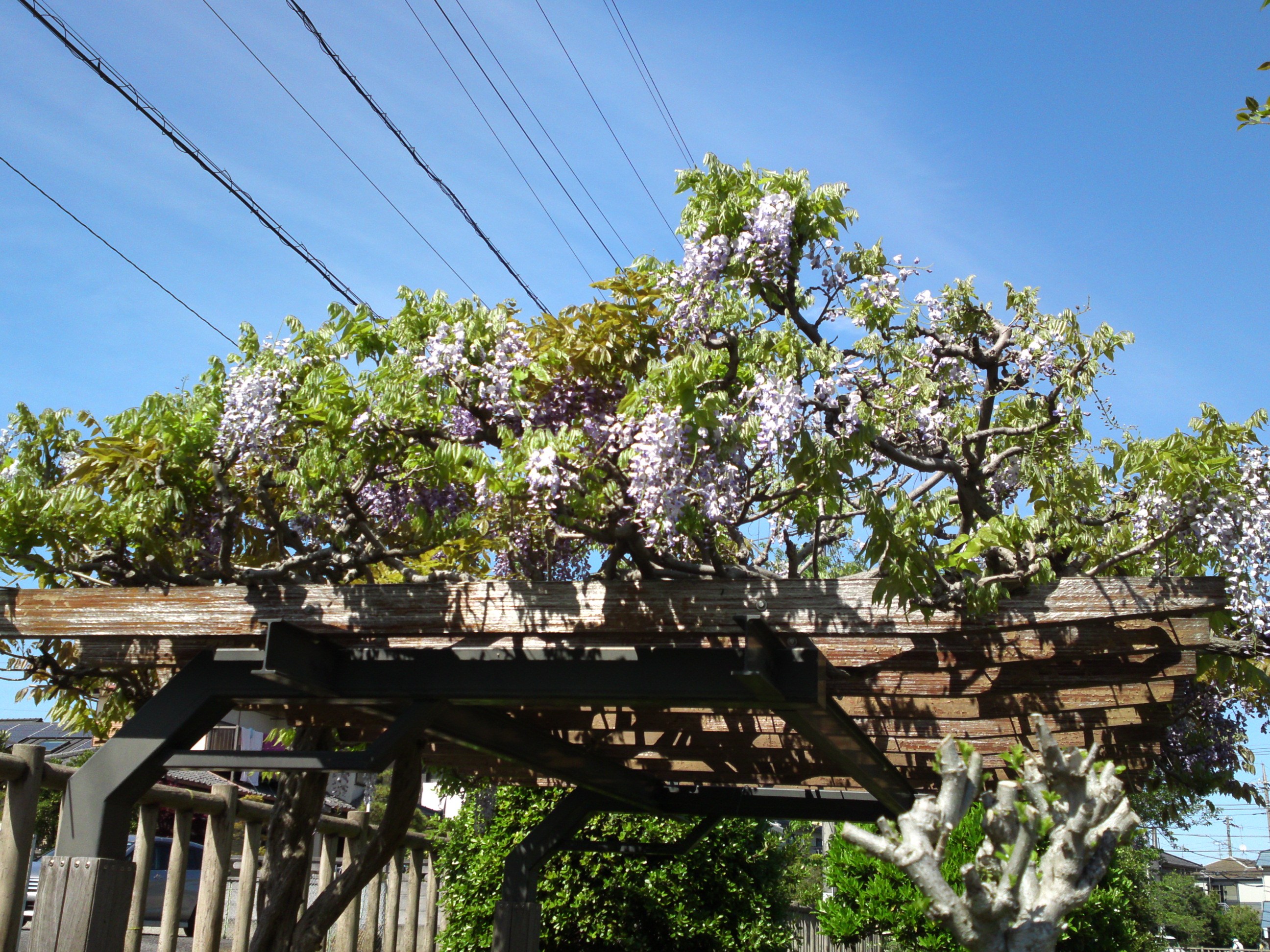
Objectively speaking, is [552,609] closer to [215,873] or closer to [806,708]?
[806,708]

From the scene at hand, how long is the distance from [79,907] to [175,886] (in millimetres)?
2336

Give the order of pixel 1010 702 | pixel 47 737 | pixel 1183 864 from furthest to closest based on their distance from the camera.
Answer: pixel 1183 864 < pixel 47 737 < pixel 1010 702

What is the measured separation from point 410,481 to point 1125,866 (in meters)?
15.9

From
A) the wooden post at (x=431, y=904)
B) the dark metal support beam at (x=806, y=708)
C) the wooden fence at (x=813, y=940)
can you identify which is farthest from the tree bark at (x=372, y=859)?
the wooden fence at (x=813, y=940)

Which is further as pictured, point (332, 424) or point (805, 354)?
point (332, 424)

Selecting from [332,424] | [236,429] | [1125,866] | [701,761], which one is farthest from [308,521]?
[1125,866]

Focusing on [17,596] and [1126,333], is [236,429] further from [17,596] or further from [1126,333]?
[1126,333]

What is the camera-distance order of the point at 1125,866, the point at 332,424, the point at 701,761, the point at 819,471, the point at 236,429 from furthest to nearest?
the point at 1125,866, the point at 701,761, the point at 236,429, the point at 332,424, the point at 819,471

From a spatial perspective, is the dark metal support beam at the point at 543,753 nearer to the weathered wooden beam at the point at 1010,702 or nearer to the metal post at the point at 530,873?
the metal post at the point at 530,873

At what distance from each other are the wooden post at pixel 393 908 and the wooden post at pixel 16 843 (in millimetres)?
5005

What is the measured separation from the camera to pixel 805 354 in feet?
12.7

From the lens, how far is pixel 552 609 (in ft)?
12.4

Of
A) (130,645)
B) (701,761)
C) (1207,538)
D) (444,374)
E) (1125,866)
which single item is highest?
(444,374)

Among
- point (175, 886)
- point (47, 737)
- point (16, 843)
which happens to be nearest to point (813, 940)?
point (175, 886)
